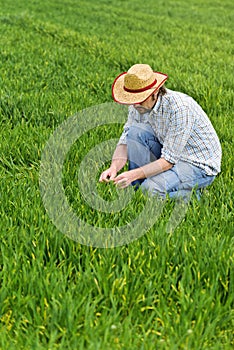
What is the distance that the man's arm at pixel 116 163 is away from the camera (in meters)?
3.58

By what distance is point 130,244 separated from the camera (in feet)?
8.97

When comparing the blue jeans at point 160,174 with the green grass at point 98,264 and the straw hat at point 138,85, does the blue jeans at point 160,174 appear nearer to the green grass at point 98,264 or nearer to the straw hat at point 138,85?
the green grass at point 98,264

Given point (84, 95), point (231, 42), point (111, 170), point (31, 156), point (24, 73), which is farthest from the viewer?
point (231, 42)

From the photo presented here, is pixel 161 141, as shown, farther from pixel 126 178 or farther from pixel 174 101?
pixel 126 178

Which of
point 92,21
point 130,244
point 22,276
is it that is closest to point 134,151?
point 130,244

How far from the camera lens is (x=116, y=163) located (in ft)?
12.3

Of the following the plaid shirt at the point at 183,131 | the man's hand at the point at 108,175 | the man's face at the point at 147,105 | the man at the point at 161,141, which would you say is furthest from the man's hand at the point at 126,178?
the man's face at the point at 147,105

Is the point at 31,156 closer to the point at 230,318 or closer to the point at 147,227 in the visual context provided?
the point at 147,227

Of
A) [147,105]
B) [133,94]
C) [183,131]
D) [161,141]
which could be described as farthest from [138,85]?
[161,141]

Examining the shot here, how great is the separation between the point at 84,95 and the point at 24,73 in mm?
1362

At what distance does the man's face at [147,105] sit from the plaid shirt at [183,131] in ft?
0.09

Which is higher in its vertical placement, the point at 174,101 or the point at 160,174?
the point at 174,101

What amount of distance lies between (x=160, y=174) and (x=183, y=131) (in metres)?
0.32

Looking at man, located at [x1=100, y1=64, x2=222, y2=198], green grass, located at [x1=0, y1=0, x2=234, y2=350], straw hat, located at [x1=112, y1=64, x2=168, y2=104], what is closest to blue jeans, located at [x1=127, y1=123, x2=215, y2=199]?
man, located at [x1=100, y1=64, x2=222, y2=198]
